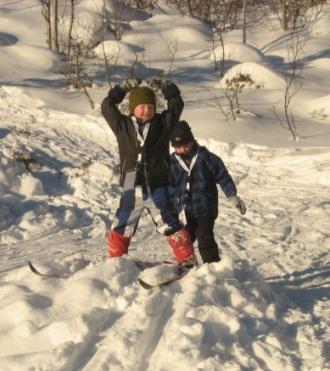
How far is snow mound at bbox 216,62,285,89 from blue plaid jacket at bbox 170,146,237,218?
8.22m

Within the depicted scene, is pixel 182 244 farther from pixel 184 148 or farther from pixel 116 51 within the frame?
pixel 116 51

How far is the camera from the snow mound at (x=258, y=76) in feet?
40.1

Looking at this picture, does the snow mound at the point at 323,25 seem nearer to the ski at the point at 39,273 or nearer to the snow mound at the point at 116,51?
the snow mound at the point at 116,51

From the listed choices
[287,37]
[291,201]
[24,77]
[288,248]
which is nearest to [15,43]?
[24,77]

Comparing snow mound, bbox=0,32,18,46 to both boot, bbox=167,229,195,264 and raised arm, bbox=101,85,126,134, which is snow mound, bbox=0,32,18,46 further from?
boot, bbox=167,229,195,264

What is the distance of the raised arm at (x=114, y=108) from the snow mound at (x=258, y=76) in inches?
329

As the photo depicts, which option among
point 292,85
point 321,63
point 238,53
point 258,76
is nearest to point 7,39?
point 238,53

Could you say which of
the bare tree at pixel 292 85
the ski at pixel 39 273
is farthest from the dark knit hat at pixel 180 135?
the bare tree at pixel 292 85

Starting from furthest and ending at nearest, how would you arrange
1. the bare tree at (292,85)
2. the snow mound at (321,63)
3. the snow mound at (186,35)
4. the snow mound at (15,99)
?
the snow mound at (186,35) < the snow mound at (321,63) < the snow mound at (15,99) < the bare tree at (292,85)

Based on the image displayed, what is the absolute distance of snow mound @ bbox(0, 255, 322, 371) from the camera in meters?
3.04

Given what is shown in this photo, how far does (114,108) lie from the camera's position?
4.22m

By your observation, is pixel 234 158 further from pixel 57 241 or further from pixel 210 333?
pixel 210 333

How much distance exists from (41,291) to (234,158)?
541cm

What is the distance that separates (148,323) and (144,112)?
146cm
